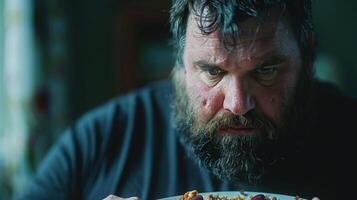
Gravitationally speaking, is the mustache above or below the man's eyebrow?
below

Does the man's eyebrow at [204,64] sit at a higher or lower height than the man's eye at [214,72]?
higher

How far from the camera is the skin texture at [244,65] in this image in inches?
28.4

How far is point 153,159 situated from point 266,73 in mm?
261

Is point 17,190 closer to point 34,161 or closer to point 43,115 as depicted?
point 34,161

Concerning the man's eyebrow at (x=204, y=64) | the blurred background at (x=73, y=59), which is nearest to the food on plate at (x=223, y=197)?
the man's eyebrow at (x=204, y=64)

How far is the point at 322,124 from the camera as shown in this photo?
89cm

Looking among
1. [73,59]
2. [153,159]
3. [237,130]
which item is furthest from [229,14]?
[73,59]

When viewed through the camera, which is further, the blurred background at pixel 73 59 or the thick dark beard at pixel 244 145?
the blurred background at pixel 73 59

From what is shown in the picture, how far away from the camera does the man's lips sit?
0.75 m

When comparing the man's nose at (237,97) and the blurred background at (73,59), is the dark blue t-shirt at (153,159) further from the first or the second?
the blurred background at (73,59)

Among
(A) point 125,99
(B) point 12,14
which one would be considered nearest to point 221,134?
(A) point 125,99

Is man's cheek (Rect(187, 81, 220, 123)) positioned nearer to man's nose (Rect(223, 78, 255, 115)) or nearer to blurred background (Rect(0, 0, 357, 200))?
man's nose (Rect(223, 78, 255, 115))

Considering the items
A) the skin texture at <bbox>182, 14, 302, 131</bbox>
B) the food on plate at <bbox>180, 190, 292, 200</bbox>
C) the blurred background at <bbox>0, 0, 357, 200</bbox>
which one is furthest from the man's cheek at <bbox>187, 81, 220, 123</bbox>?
the blurred background at <bbox>0, 0, 357, 200</bbox>

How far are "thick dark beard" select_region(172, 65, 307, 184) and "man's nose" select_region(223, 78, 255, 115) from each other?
1 cm
